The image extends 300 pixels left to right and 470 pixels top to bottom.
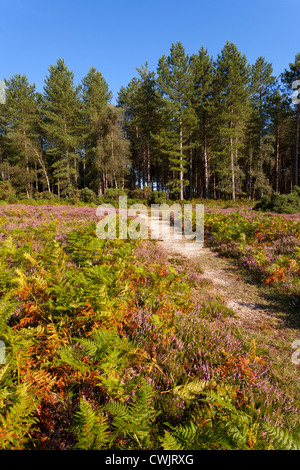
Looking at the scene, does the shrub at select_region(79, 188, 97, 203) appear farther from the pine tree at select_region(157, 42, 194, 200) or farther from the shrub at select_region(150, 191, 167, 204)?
the pine tree at select_region(157, 42, 194, 200)

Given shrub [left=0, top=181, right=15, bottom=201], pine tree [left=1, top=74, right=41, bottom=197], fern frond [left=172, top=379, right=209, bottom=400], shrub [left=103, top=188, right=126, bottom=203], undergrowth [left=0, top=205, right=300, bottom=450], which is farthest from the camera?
pine tree [left=1, top=74, right=41, bottom=197]

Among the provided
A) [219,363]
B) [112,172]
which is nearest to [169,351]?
[219,363]

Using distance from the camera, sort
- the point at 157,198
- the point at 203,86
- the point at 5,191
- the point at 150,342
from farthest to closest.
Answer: the point at 5,191
the point at 203,86
the point at 157,198
the point at 150,342

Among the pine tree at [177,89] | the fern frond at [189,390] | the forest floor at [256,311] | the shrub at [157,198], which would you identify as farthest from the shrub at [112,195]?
the fern frond at [189,390]

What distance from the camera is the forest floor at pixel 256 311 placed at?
112 inches

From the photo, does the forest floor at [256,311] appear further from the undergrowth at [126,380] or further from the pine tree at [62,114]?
the pine tree at [62,114]

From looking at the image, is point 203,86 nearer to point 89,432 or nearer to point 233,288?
point 233,288

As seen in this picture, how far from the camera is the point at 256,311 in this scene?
13.9 feet

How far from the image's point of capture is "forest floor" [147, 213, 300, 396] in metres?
2.85

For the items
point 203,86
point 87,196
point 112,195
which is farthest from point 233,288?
point 203,86

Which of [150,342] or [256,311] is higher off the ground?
[150,342]

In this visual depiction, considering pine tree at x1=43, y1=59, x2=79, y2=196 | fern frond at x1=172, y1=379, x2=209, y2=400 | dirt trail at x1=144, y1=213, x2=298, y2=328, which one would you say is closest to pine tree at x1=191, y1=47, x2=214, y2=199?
pine tree at x1=43, y1=59, x2=79, y2=196

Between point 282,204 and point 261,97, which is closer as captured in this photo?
point 282,204

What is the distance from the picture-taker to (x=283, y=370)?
8.71 ft
